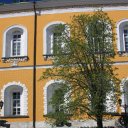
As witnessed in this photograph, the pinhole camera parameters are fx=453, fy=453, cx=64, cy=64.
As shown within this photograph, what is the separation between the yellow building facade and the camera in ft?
117

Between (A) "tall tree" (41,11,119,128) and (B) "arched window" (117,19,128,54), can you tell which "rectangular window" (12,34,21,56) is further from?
(A) "tall tree" (41,11,119,128)

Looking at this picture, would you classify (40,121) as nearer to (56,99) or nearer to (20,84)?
(20,84)

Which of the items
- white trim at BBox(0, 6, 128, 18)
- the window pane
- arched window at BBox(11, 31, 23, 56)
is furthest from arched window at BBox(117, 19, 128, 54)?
the window pane

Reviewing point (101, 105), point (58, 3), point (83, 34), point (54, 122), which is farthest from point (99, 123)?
point (58, 3)

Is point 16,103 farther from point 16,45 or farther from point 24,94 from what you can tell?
point 16,45

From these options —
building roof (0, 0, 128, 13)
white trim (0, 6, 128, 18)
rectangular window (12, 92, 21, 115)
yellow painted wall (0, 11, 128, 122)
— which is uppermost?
building roof (0, 0, 128, 13)

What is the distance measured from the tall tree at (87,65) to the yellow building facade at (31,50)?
6706 millimetres

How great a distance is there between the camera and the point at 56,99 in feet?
92.3

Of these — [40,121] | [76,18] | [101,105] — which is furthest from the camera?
[40,121]

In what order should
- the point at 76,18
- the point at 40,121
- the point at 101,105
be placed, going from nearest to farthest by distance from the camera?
the point at 101,105 < the point at 76,18 < the point at 40,121

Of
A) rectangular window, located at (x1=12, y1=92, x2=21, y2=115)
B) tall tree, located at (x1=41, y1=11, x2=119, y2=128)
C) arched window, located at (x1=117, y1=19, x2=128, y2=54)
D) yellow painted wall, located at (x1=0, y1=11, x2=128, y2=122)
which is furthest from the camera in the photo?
rectangular window, located at (x1=12, y1=92, x2=21, y2=115)

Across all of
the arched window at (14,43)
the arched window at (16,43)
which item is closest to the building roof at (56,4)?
the arched window at (14,43)

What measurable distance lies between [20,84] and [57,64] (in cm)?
860

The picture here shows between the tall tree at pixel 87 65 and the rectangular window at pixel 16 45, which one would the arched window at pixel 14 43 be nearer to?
the rectangular window at pixel 16 45
